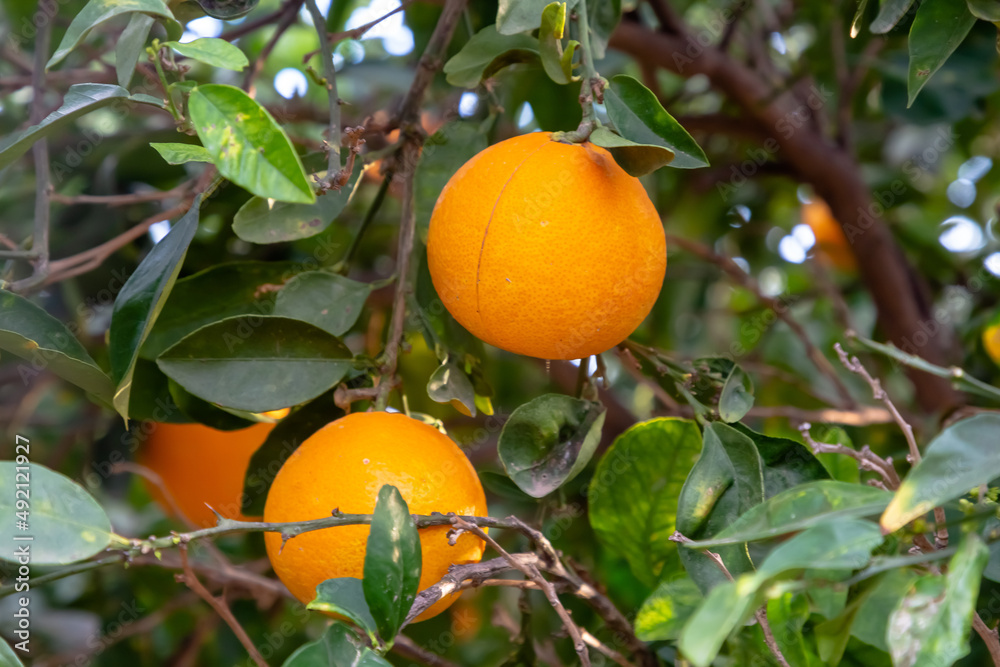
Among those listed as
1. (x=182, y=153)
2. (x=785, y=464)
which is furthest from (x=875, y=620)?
(x=182, y=153)

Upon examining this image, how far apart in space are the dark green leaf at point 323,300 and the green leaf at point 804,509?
0.39 metres

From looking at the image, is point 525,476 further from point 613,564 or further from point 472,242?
point 613,564

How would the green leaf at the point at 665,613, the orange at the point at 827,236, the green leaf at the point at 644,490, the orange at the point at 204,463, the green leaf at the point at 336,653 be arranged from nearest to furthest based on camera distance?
the green leaf at the point at 336,653, the green leaf at the point at 665,613, the green leaf at the point at 644,490, the orange at the point at 204,463, the orange at the point at 827,236

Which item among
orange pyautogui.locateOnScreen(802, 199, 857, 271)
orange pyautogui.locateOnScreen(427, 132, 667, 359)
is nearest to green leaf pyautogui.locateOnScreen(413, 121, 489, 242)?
orange pyautogui.locateOnScreen(427, 132, 667, 359)

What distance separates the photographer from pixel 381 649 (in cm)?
50

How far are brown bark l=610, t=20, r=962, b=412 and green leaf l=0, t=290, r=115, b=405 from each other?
82cm

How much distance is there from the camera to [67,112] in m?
0.57

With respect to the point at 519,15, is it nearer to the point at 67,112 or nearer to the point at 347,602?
the point at 67,112

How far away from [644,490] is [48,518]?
490 millimetres

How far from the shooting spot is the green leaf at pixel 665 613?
2.16 feet

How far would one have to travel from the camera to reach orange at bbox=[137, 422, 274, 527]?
93cm

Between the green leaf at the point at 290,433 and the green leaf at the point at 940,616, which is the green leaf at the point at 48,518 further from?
the green leaf at the point at 940,616

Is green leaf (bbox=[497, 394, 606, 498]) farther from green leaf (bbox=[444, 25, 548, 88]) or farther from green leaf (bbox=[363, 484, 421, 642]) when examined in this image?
green leaf (bbox=[444, 25, 548, 88])

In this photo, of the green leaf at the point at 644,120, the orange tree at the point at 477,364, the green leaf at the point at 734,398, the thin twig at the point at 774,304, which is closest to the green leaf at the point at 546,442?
the orange tree at the point at 477,364
